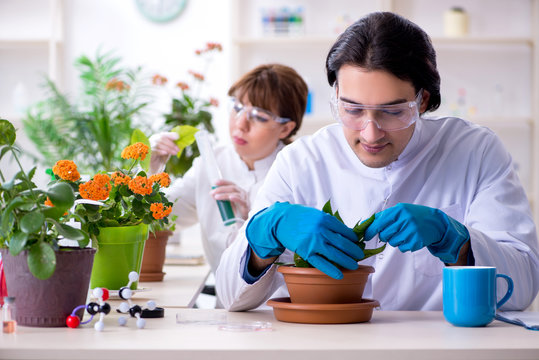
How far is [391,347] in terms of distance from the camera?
1062 millimetres

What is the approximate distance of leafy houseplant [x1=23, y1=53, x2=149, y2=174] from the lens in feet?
13.9

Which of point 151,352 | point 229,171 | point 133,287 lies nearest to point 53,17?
point 229,171

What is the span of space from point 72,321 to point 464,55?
423 centimetres

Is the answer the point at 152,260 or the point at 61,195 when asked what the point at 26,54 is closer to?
the point at 152,260

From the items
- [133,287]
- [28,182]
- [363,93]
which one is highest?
[363,93]

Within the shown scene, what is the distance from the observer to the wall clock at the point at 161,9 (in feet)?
16.5

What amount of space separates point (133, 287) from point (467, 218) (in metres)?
0.89

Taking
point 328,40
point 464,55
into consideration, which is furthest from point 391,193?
point 464,55

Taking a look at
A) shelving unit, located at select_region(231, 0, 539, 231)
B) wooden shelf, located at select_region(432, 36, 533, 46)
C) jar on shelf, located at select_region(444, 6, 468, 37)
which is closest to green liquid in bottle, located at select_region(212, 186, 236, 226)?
shelving unit, located at select_region(231, 0, 539, 231)

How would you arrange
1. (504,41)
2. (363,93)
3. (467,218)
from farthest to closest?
(504,41), (467,218), (363,93)

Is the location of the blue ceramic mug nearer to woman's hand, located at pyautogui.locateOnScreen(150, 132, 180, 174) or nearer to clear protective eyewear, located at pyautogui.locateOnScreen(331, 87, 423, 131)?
clear protective eyewear, located at pyautogui.locateOnScreen(331, 87, 423, 131)

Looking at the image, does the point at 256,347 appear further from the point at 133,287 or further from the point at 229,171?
the point at 229,171

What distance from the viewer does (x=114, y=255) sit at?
1734 mm

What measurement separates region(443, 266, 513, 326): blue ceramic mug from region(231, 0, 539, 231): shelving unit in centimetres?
358
